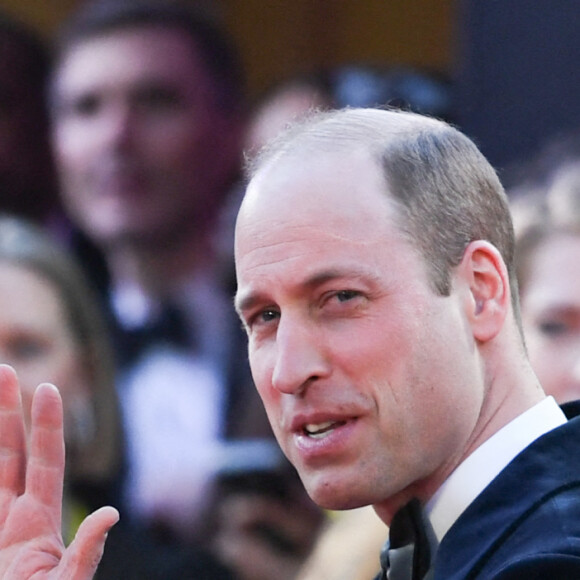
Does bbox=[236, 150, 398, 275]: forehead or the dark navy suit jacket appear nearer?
the dark navy suit jacket

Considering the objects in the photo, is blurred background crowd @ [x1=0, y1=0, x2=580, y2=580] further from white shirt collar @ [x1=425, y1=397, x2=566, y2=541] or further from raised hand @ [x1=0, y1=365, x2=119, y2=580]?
white shirt collar @ [x1=425, y1=397, x2=566, y2=541]

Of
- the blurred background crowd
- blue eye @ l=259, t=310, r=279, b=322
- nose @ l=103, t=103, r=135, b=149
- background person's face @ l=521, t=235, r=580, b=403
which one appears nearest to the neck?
blue eye @ l=259, t=310, r=279, b=322

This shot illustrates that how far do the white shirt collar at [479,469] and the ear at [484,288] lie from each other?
17cm

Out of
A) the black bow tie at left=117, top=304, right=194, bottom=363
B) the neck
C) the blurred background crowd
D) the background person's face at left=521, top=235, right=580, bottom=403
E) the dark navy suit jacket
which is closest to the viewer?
the dark navy suit jacket

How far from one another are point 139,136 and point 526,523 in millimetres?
3804

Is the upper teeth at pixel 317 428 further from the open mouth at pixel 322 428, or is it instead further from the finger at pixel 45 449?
the finger at pixel 45 449

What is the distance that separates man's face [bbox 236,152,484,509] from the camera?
217 cm

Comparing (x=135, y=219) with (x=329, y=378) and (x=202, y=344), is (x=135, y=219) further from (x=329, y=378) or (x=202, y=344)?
(x=329, y=378)

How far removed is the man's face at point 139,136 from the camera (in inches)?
217

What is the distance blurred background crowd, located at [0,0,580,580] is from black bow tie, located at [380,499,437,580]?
9.45ft

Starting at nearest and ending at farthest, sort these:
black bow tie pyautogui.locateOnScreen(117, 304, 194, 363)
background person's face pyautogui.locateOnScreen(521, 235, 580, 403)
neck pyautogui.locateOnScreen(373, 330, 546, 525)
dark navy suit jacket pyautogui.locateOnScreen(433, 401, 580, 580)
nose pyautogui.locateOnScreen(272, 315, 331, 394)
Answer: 1. dark navy suit jacket pyautogui.locateOnScreen(433, 401, 580, 580)
2. nose pyautogui.locateOnScreen(272, 315, 331, 394)
3. neck pyautogui.locateOnScreen(373, 330, 546, 525)
4. background person's face pyautogui.locateOnScreen(521, 235, 580, 403)
5. black bow tie pyautogui.locateOnScreen(117, 304, 194, 363)

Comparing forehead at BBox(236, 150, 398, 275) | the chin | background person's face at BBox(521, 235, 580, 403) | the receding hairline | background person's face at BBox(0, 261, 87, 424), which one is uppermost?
the receding hairline

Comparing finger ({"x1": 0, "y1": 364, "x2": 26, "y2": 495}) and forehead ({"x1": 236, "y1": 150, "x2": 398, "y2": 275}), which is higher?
forehead ({"x1": 236, "y1": 150, "x2": 398, "y2": 275})

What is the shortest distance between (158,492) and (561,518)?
3583mm
